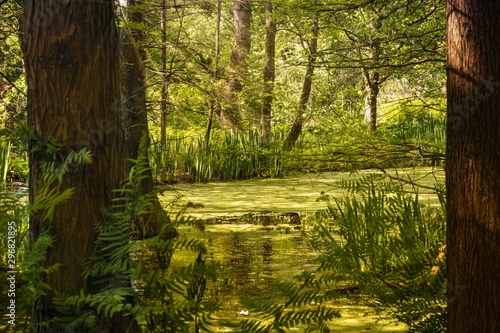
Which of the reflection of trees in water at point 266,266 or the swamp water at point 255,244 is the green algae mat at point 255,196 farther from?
the reflection of trees in water at point 266,266

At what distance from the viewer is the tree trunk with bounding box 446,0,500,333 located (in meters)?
2.44

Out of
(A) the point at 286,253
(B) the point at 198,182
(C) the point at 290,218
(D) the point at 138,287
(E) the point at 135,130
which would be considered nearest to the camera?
(D) the point at 138,287

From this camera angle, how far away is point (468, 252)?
8.13 feet

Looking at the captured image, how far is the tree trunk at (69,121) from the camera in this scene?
2324 mm

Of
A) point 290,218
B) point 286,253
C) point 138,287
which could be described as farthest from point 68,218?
point 290,218

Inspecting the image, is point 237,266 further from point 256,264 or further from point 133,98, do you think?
point 133,98

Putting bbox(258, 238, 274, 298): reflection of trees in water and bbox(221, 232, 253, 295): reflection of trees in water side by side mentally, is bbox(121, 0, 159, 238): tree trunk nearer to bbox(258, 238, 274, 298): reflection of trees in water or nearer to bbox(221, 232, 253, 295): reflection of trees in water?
bbox(221, 232, 253, 295): reflection of trees in water

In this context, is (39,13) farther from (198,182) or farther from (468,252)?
(198,182)

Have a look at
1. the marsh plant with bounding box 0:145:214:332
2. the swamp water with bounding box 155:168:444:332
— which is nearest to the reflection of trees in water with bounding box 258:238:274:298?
the swamp water with bounding box 155:168:444:332

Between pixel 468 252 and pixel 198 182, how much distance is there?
7.19 meters

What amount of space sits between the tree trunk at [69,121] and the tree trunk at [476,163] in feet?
3.96

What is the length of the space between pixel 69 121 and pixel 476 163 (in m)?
1.43

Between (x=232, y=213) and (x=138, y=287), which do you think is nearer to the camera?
(x=138, y=287)

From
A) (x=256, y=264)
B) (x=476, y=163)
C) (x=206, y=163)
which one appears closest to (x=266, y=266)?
(x=256, y=264)
